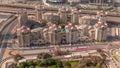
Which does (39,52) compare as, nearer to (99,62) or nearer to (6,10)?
(99,62)

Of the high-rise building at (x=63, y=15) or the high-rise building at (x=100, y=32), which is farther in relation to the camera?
the high-rise building at (x=63, y=15)

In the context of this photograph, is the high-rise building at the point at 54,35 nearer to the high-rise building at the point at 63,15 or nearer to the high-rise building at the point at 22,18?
the high-rise building at the point at 22,18

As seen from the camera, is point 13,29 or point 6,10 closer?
point 13,29

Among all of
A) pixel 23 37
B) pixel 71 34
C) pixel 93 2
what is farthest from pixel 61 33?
pixel 93 2

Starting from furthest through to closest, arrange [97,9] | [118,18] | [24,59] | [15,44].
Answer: [97,9]
[118,18]
[15,44]
[24,59]

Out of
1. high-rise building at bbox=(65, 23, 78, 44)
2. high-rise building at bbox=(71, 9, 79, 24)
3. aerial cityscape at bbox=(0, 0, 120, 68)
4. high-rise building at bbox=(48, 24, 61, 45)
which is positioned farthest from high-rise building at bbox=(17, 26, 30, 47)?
high-rise building at bbox=(71, 9, 79, 24)

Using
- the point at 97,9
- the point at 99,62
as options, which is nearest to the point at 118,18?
the point at 97,9

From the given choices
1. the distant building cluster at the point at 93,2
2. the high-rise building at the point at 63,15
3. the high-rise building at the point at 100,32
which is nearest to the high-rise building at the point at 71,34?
the high-rise building at the point at 100,32

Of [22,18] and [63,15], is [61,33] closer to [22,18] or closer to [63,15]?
[63,15]
